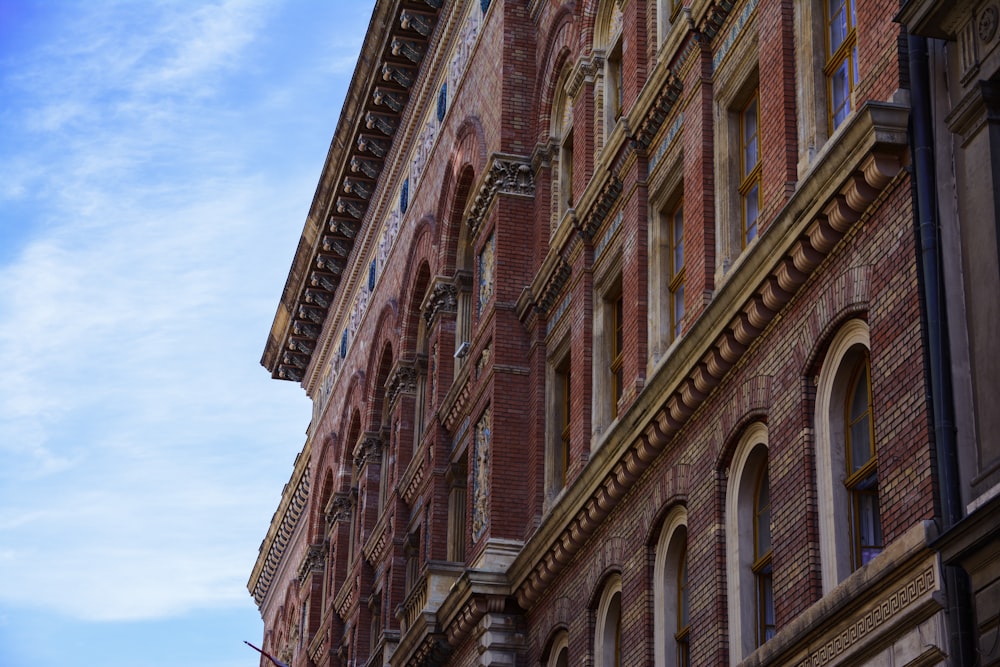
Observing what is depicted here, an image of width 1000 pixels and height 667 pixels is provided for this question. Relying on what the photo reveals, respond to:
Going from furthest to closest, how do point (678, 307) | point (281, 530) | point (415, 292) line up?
point (281, 530) < point (415, 292) < point (678, 307)

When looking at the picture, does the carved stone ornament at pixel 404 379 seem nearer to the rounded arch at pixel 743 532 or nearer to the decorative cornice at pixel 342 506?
the decorative cornice at pixel 342 506

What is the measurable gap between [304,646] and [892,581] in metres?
38.4

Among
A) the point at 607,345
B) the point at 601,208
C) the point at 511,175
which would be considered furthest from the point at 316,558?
the point at 601,208

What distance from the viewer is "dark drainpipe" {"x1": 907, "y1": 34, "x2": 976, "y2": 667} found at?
44.3ft

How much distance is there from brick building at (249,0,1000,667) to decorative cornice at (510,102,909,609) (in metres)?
0.04

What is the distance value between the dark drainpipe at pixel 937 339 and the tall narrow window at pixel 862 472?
154 cm

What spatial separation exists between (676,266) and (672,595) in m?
4.50

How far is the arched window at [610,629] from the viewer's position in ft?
75.4

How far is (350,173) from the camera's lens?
46281mm

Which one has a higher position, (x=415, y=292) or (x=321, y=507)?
(x=415, y=292)

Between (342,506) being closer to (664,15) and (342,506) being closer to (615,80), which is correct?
(615,80)

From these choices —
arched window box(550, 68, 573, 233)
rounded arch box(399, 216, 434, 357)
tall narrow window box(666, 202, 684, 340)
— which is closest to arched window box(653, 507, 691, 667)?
tall narrow window box(666, 202, 684, 340)

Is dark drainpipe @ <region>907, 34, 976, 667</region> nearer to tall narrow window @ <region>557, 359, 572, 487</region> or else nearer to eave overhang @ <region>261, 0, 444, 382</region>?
tall narrow window @ <region>557, 359, 572, 487</region>

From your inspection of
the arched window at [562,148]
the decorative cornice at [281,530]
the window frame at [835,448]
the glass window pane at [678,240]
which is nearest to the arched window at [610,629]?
the glass window pane at [678,240]
